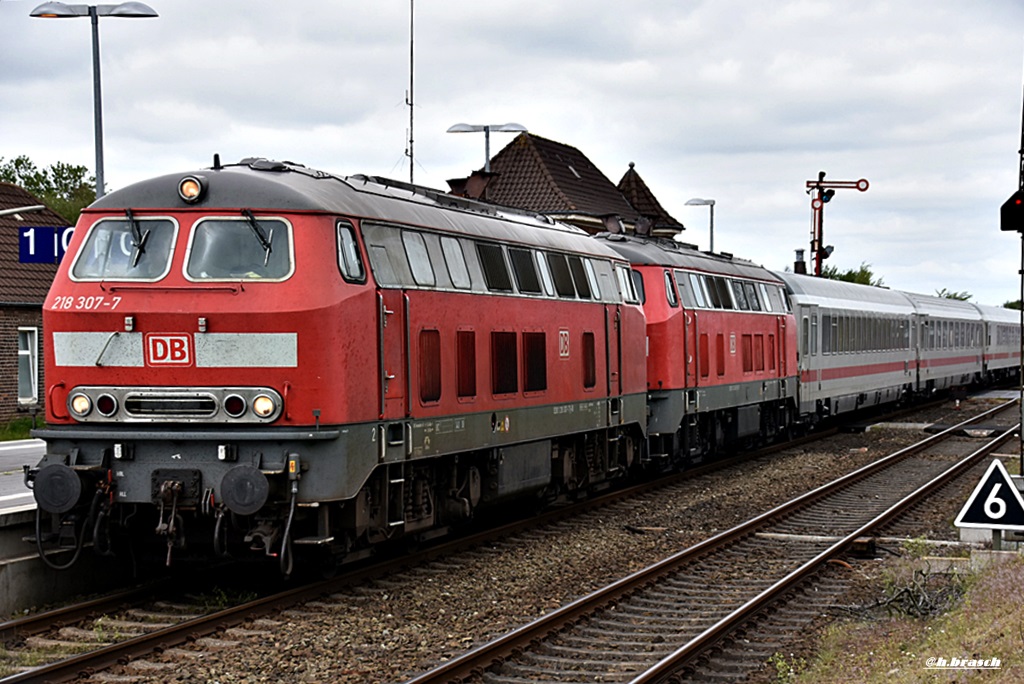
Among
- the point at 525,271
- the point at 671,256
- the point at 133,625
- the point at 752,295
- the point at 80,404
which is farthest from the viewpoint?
the point at 752,295

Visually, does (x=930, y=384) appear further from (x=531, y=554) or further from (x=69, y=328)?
(x=69, y=328)

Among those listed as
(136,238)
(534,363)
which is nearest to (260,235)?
(136,238)

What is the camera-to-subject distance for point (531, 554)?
14.6m

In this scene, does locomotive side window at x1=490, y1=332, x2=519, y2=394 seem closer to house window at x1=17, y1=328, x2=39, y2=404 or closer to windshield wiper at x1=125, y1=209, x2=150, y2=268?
windshield wiper at x1=125, y1=209, x2=150, y2=268

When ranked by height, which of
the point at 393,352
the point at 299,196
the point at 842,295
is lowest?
the point at 393,352

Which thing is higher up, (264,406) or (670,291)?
(670,291)

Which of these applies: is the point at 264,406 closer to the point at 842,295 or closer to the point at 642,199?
the point at 842,295

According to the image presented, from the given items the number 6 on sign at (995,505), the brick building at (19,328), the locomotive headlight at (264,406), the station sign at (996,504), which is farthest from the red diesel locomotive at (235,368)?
the brick building at (19,328)

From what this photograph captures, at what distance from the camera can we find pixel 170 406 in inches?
436

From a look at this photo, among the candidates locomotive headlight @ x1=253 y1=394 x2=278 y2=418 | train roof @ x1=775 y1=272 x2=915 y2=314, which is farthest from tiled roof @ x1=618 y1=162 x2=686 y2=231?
locomotive headlight @ x1=253 y1=394 x2=278 y2=418

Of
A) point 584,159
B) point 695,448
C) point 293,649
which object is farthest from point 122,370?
point 584,159

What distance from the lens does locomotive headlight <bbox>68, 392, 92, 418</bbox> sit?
11.2m

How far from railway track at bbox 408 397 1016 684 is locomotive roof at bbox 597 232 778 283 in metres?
4.74

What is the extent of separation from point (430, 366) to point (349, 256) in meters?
1.74
